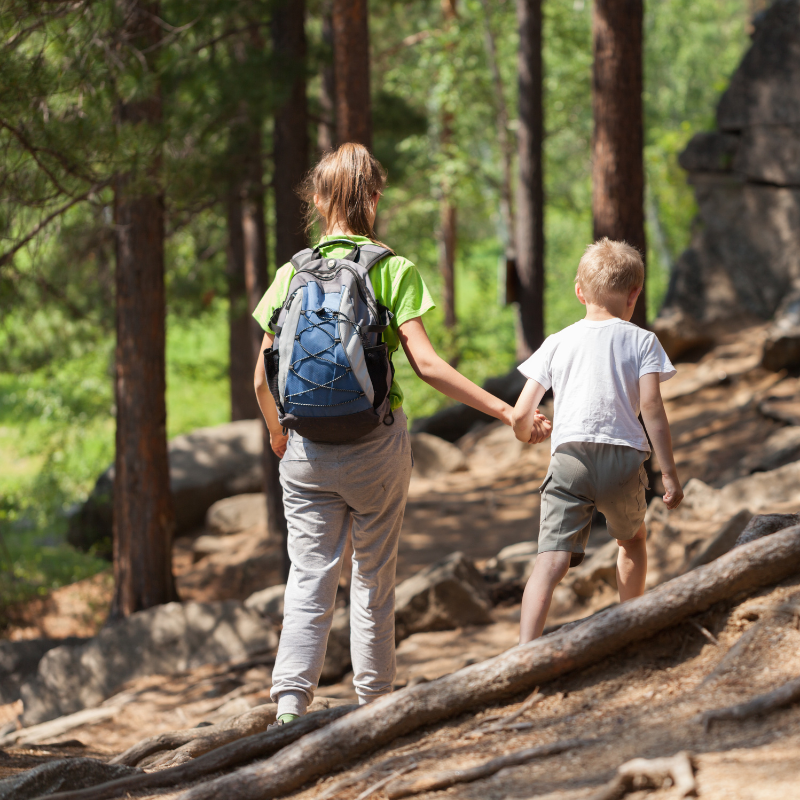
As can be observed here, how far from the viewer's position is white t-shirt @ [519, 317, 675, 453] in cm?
291

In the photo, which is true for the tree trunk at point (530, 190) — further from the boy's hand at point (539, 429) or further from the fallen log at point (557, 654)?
the fallen log at point (557, 654)

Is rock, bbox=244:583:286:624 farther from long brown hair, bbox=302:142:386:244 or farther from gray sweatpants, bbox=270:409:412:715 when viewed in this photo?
long brown hair, bbox=302:142:386:244

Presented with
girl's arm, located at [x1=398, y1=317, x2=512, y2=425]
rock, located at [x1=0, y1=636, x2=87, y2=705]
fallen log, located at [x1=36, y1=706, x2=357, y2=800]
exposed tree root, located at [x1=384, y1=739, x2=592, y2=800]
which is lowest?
rock, located at [x1=0, y1=636, x2=87, y2=705]

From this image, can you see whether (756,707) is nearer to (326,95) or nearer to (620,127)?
(620,127)

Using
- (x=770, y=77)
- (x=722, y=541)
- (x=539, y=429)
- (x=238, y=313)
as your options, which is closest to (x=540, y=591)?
(x=539, y=429)

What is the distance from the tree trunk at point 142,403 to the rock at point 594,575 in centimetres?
350

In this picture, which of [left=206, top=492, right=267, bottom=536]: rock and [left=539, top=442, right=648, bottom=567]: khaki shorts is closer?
[left=539, top=442, right=648, bottom=567]: khaki shorts

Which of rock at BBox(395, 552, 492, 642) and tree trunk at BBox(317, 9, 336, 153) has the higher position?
tree trunk at BBox(317, 9, 336, 153)

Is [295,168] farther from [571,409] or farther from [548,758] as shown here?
[548,758]

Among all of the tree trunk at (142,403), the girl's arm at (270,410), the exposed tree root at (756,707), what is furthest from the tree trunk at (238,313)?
the exposed tree root at (756,707)

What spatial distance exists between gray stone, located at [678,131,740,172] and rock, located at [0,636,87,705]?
937cm

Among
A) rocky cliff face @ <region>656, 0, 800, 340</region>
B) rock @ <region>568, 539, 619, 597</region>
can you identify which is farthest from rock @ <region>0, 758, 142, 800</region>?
rocky cliff face @ <region>656, 0, 800, 340</region>

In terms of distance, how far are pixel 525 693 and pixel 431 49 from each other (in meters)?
19.3

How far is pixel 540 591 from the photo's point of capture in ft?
9.65
